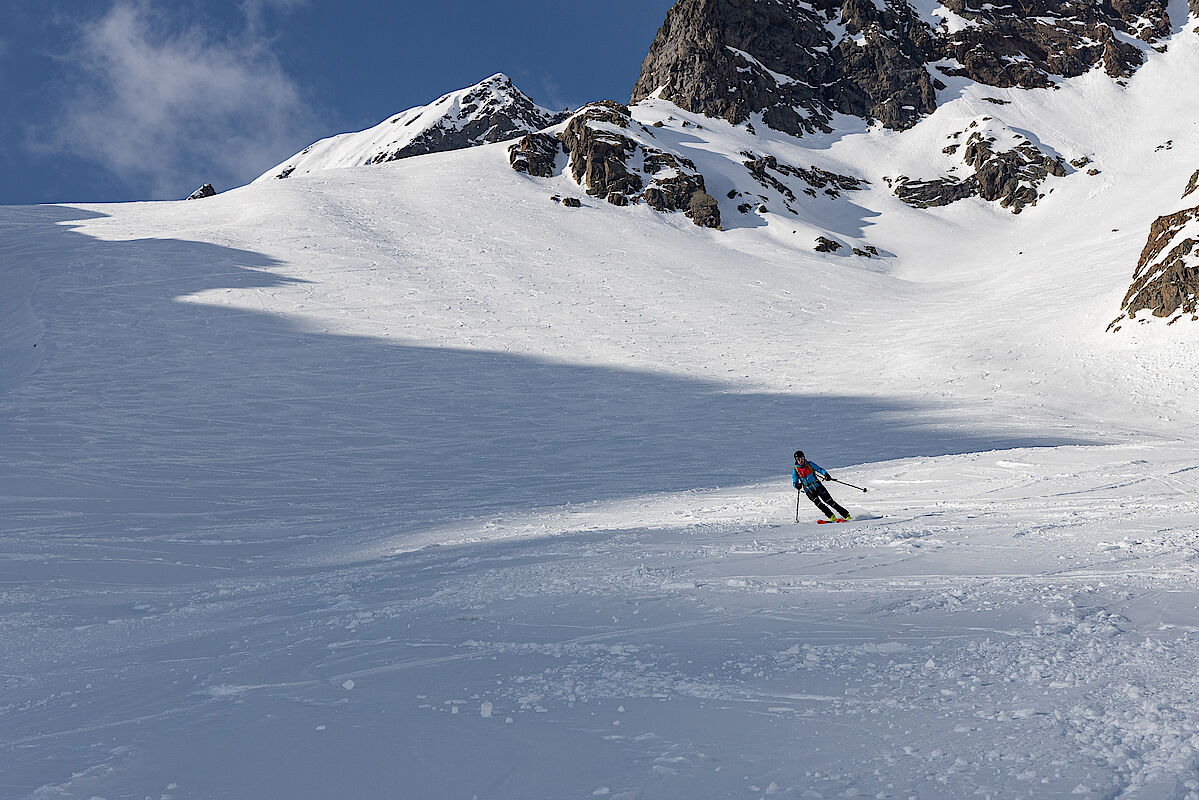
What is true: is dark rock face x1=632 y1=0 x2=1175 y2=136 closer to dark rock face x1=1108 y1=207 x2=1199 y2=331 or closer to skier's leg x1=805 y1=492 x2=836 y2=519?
dark rock face x1=1108 y1=207 x2=1199 y2=331

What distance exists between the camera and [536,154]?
57656mm

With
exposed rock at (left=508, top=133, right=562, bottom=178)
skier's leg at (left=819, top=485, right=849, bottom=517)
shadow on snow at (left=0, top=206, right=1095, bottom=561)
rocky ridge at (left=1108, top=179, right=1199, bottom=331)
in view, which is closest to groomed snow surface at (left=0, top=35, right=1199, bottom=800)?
shadow on snow at (left=0, top=206, right=1095, bottom=561)

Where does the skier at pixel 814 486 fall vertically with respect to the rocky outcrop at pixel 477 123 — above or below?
below

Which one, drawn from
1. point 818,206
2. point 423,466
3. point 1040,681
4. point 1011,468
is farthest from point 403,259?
point 818,206

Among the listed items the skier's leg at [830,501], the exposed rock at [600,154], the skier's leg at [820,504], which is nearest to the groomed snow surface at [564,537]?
the skier's leg at [820,504]

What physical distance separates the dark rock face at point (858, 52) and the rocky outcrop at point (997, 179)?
16552 mm

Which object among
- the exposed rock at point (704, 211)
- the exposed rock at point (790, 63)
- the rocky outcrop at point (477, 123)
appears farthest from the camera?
the rocky outcrop at point (477, 123)

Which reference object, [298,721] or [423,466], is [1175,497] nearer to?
[298,721]

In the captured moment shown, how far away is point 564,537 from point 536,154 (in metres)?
53.9

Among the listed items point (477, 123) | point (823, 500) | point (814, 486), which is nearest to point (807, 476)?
point (814, 486)

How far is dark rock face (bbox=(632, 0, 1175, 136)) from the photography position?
289 ft

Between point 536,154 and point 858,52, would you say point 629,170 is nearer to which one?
point 536,154

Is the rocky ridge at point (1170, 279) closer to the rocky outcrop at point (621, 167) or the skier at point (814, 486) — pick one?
the skier at point (814, 486)

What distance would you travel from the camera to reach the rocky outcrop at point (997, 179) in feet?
234
